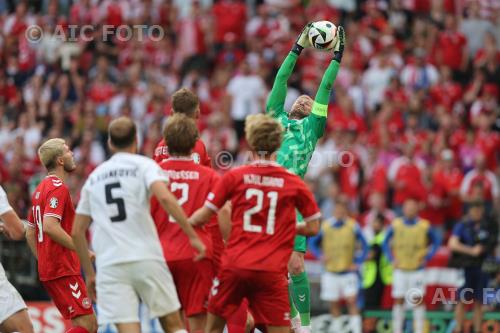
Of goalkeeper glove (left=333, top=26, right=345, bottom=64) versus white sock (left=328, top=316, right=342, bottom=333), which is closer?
goalkeeper glove (left=333, top=26, right=345, bottom=64)

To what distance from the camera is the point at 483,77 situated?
25.9 metres

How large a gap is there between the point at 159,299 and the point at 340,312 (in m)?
10.5

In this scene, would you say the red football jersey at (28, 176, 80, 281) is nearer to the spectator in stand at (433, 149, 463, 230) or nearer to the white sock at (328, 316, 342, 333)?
the white sock at (328, 316, 342, 333)

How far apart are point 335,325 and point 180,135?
10.1 meters

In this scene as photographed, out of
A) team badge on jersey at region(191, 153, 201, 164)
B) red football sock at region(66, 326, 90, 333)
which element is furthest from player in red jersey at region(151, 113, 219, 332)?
red football sock at region(66, 326, 90, 333)

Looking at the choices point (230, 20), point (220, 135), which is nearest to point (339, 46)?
point (220, 135)

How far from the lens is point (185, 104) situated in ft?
39.0

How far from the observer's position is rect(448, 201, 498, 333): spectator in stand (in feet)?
65.5

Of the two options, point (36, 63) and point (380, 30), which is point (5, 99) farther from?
point (380, 30)

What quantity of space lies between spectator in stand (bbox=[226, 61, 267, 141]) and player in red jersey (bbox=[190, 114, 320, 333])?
14.1m

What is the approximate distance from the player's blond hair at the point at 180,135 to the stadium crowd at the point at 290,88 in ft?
34.6

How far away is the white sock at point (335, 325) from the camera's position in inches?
802

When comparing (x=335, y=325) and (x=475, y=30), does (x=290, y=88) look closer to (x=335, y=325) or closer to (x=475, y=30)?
(x=475, y=30)

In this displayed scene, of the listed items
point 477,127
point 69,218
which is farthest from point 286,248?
point 477,127
